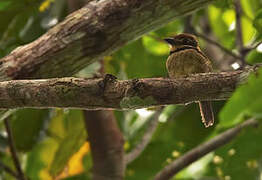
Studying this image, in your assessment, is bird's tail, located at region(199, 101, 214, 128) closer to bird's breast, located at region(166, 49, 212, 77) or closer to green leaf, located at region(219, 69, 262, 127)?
bird's breast, located at region(166, 49, 212, 77)

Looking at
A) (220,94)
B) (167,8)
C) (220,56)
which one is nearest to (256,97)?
(220,94)

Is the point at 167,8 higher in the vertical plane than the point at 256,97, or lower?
lower

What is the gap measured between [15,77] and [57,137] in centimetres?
143

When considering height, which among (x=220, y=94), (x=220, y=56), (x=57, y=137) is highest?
(x=220, y=94)

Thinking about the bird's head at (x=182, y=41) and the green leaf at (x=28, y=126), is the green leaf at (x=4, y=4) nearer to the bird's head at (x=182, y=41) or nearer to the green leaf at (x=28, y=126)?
the green leaf at (x=28, y=126)

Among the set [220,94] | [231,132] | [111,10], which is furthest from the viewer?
[231,132]

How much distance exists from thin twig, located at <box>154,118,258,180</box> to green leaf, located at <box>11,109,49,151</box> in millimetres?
1084

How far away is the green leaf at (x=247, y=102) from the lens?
Answer: 117 cm

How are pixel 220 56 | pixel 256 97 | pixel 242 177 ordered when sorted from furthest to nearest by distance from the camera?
pixel 220 56
pixel 242 177
pixel 256 97

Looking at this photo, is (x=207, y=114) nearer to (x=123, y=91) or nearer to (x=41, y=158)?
(x=123, y=91)

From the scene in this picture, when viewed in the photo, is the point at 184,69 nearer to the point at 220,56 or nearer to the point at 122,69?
the point at 122,69

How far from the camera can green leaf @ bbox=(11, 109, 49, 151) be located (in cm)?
401

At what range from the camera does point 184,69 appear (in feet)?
11.7

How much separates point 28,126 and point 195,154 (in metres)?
1.33
